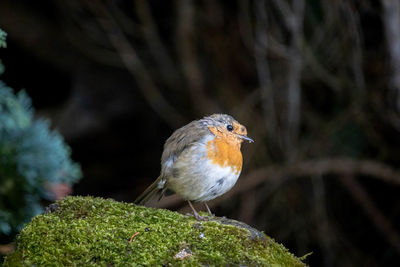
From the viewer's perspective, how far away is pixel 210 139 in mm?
3344

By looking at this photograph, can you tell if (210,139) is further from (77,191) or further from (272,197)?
(77,191)

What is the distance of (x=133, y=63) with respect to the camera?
19.1ft

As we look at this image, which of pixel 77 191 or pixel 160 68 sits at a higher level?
pixel 160 68

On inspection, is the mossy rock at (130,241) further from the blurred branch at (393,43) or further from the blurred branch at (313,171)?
the blurred branch at (393,43)

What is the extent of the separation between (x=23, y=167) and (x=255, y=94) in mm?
3234

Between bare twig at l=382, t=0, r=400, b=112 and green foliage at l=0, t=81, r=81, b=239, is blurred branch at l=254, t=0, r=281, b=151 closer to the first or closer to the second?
bare twig at l=382, t=0, r=400, b=112

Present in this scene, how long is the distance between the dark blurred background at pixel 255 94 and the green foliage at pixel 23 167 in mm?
2256

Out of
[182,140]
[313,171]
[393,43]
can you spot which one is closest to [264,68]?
[313,171]

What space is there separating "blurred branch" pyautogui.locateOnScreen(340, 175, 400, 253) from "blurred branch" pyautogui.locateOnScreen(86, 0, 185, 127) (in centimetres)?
202

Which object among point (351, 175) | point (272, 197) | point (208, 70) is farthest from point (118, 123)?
point (351, 175)

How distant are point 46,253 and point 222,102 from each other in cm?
404

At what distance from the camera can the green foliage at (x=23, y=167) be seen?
2.85m

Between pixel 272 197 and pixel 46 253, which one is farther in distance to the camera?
pixel 272 197

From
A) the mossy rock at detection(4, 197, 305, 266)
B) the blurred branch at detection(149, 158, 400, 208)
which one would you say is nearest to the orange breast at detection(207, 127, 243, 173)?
the mossy rock at detection(4, 197, 305, 266)
